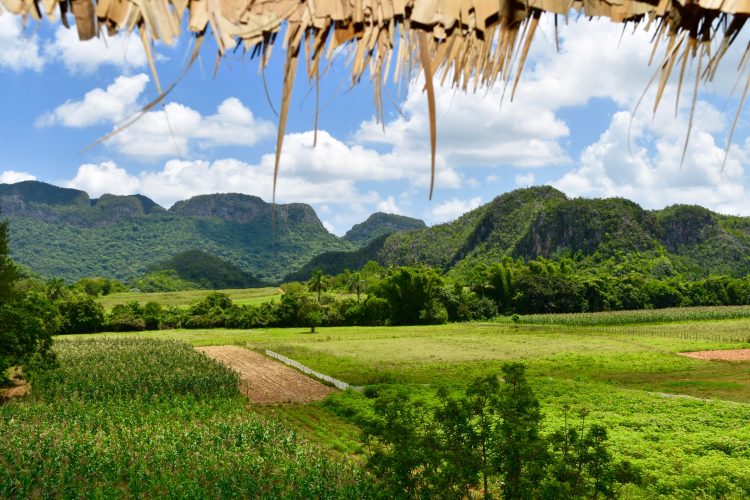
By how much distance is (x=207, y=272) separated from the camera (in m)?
154

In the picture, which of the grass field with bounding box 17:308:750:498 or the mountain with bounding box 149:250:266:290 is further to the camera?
the mountain with bounding box 149:250:266:290

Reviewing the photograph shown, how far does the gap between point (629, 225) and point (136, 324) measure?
118 meters

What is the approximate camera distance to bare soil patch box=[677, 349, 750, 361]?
3856 cm

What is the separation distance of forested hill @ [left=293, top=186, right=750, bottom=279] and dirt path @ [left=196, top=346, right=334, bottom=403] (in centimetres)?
8162

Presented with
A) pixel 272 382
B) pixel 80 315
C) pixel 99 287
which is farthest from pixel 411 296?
pixel 99 287

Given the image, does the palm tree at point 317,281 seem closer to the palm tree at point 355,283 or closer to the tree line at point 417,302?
the tree line at point 417,302

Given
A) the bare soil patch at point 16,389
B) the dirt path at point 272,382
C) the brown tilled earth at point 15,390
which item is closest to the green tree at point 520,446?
the dirt path at point 272,382

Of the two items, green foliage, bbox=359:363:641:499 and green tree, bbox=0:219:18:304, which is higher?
green tree, bbox=0:219:18:304

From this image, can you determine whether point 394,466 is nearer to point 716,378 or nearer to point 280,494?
point 280,494

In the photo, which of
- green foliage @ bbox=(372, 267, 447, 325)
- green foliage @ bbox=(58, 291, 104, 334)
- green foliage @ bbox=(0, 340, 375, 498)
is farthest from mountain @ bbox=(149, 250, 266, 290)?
green foliage @ bbox=(0, 340, 375, 498)

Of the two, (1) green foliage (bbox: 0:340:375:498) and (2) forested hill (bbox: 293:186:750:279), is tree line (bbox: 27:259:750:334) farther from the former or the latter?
(1) green foliage (bbox: 0:340:375:498)

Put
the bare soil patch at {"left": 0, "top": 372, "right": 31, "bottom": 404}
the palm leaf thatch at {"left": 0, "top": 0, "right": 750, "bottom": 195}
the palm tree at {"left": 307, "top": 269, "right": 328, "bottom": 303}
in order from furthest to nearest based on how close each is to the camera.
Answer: the palm tree at {"left": 307, "top": 269, "right": 328, "bottom": 303} < the bare soil patch at {"left": 0, "top": 372, "right": 31, "bottom": 404} < the palm leaf thatch at {"left": 0, "top": 0, "right": 750, "bottom": 195}

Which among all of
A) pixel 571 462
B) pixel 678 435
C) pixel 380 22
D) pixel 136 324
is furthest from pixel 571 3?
pixel 136 324

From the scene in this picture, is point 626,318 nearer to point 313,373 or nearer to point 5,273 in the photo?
point 313,373
